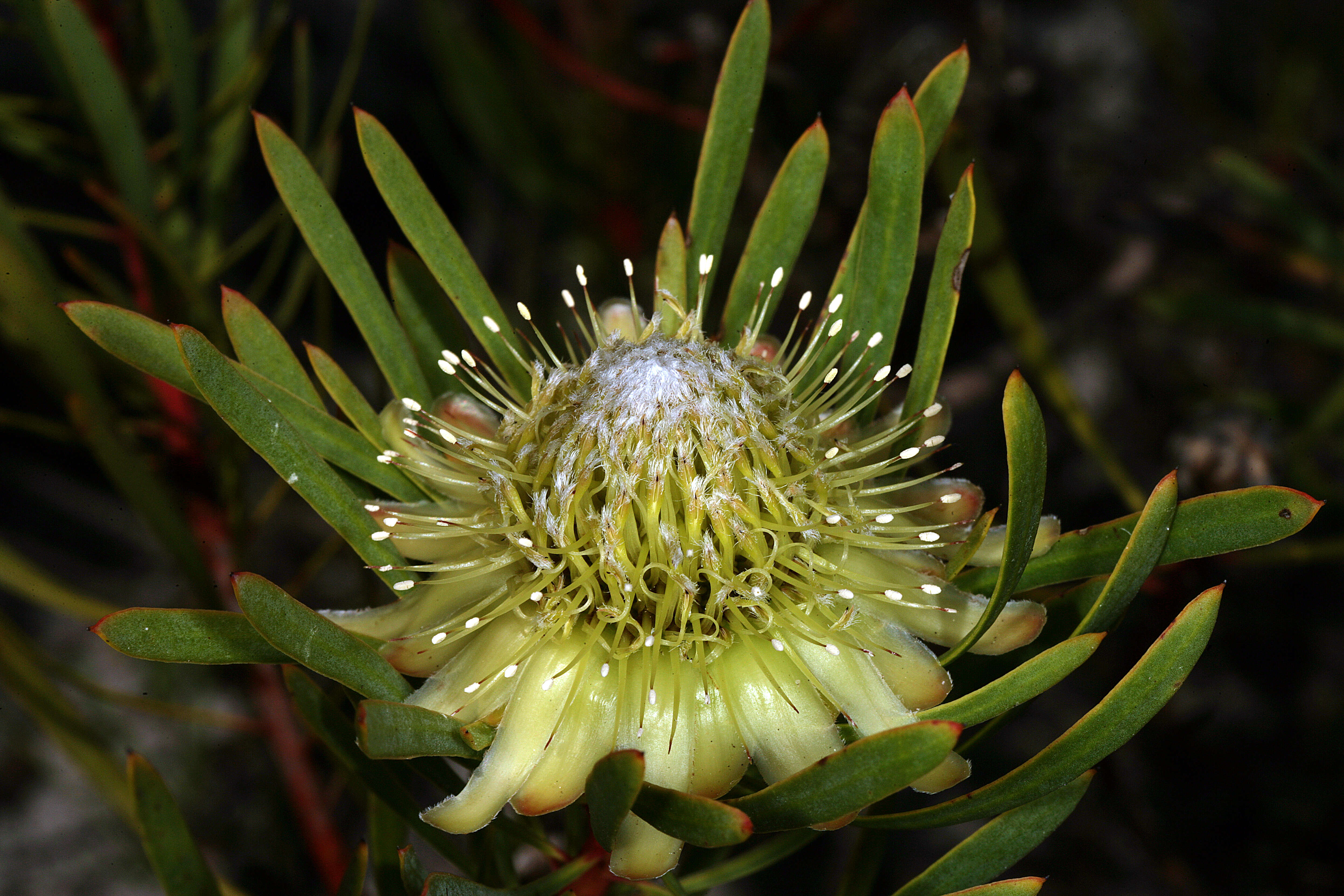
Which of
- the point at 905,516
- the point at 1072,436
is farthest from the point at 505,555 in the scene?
the point at 1072,436

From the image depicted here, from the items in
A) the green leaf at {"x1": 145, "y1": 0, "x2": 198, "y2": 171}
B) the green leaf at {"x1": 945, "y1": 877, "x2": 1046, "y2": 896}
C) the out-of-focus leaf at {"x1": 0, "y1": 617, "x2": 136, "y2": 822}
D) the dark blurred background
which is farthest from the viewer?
the dark blurred background

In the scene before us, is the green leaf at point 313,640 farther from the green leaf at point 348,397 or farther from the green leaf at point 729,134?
the green leaf at point 729,134

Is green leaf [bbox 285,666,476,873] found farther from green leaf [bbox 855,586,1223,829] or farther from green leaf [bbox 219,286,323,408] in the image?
green leaf [bbox 855,586,1223,829]

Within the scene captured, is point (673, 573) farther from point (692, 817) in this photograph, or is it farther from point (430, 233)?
point (430, 233)

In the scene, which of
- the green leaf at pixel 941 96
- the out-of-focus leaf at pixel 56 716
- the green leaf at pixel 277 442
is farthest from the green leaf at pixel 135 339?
the green leaf at pixel 941 96

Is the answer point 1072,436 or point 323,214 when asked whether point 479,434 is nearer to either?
point 323,214

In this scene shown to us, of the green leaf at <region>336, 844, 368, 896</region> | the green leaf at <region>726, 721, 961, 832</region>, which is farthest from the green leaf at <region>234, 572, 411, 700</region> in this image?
the green leaf at <region>726, 721, 961, 832</region>
